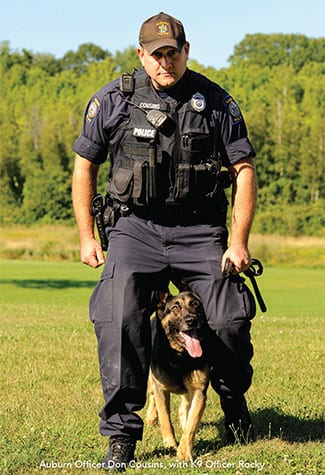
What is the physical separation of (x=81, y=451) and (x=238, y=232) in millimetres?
1684

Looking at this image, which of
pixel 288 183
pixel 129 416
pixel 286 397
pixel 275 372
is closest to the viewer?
pixel 129 416

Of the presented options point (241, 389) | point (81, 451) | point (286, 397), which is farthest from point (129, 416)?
point (286, 397)

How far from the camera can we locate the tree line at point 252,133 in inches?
2778

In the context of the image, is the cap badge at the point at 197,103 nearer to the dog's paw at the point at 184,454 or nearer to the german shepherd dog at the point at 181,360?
the german shepherd dog at the point at 181,360

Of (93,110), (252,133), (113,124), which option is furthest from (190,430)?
(252,133)

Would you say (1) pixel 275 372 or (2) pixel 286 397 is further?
(1) pixel 275 372

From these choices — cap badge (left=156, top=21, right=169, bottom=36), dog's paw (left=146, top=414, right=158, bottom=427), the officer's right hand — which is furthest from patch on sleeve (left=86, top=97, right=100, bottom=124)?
dog's paw (left=146, top=414, right=158, bottom=427)

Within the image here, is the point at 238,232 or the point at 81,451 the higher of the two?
the point at 238,232

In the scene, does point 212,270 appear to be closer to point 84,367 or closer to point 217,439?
point 217,439

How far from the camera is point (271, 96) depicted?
263 feet

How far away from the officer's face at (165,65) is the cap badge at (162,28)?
0.10 meters

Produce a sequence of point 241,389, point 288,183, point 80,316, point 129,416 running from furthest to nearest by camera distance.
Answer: point 288,183, point 80,316, point 241,389, point 129,416

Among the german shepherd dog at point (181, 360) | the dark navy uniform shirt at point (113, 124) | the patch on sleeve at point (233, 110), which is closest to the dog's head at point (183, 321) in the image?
the german shepherd dog at point (181, 360)

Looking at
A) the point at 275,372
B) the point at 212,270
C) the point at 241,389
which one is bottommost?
the point at 275,372
